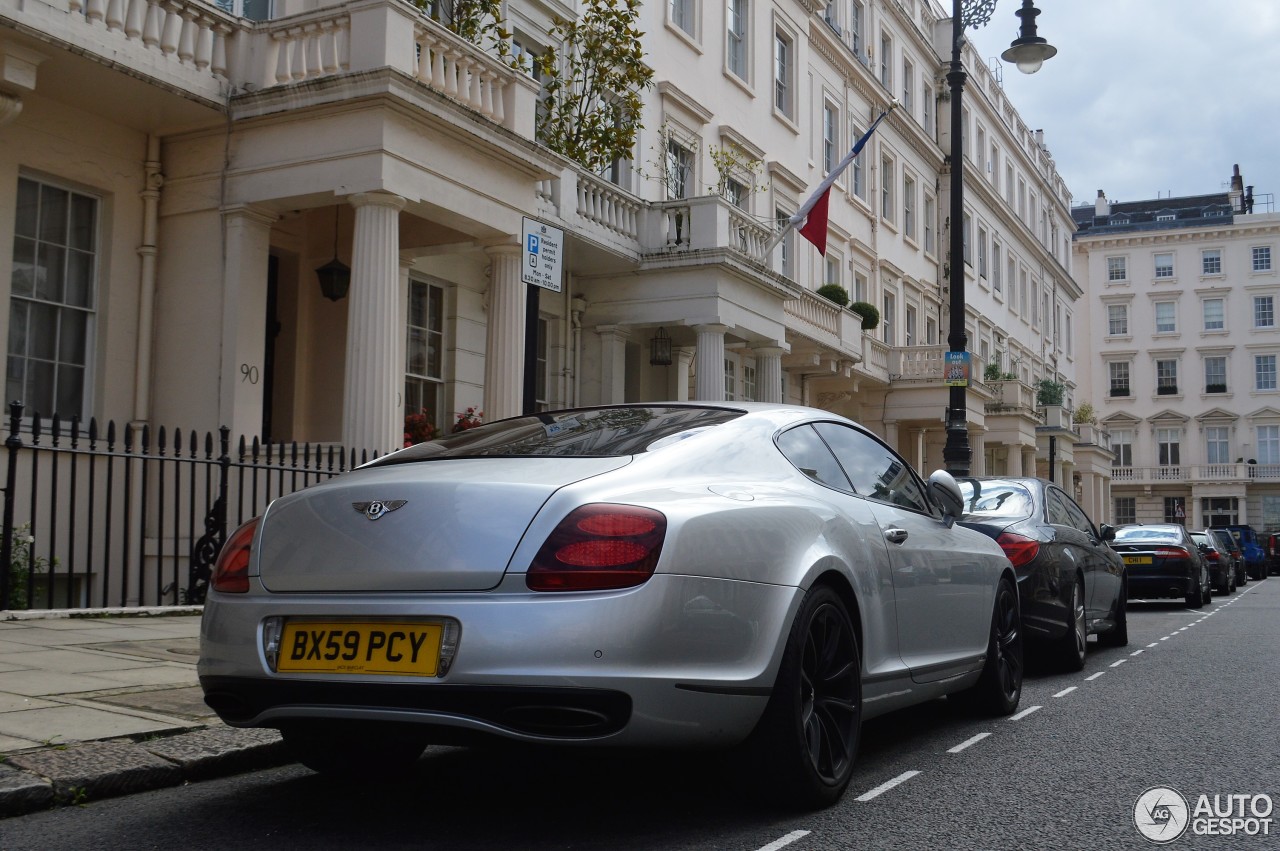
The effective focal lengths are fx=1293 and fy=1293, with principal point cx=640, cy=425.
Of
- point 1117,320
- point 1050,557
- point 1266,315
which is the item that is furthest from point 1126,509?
point 1050,557

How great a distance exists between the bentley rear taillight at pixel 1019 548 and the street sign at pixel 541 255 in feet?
11.5

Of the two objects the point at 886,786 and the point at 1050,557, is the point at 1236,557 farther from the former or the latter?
the point at 886,786

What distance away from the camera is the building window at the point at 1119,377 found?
79562 mm

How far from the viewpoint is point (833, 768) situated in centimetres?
456

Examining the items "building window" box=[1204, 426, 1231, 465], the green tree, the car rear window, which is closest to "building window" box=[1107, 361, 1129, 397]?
"building window" box=[1204, 426, 1231, 465]

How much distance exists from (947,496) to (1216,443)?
256 feet

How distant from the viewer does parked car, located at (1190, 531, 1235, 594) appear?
26.2 m

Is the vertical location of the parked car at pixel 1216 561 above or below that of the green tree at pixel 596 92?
below

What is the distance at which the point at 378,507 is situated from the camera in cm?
418

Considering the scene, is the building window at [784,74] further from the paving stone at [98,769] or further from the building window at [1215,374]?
the building window at [1215,374]

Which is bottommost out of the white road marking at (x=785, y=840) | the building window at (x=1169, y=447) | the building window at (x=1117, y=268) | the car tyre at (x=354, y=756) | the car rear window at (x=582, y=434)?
the white road marking at (x=785, y=840)

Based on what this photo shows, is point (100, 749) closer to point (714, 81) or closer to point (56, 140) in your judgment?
point (56, 140)

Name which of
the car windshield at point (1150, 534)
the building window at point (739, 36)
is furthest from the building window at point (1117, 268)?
the car windshield at point (1150, 534)

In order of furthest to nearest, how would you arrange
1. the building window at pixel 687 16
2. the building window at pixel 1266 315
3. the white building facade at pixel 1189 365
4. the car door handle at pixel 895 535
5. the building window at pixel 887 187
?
the building window at pixel 1266 315
the white building facade at pixel 1189 365
the building window at pixel 887 187
the building window at pixel 687 16
the car door handle at pixel 895 535
